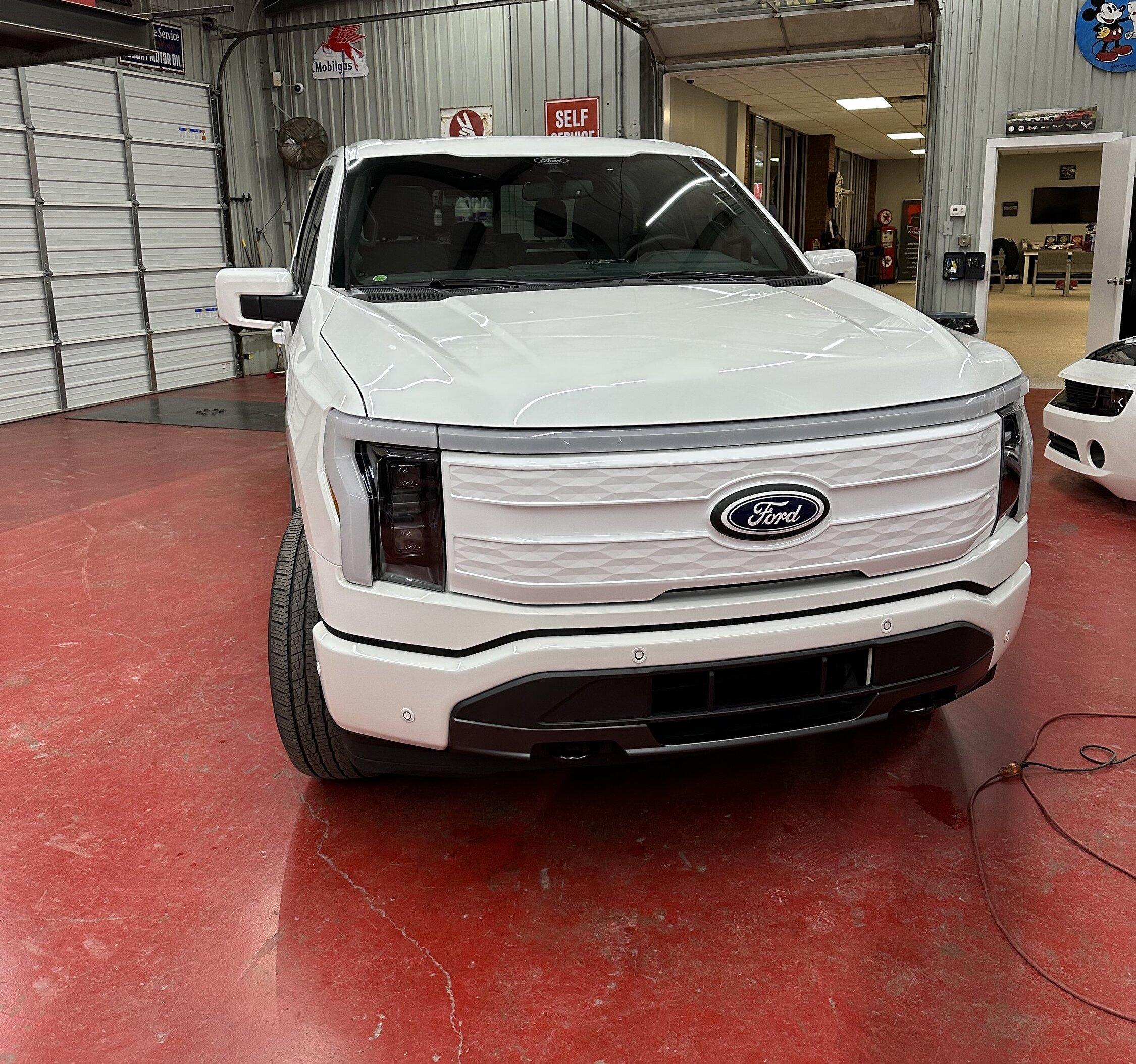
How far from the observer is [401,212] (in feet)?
9.96

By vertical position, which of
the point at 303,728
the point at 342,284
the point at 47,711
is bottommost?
the point at 47,711

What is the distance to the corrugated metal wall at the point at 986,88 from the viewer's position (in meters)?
→ 9.05

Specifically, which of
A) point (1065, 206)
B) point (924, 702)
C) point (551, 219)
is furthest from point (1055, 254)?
point (924, 702)

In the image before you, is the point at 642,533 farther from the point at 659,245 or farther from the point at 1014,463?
the point at 659,245

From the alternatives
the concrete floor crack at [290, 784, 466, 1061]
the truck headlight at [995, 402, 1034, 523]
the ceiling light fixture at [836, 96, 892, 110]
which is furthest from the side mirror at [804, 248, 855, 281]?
the ceiling light fixture at [836, 96, 892, 110]

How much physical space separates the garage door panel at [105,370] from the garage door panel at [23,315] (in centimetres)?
30

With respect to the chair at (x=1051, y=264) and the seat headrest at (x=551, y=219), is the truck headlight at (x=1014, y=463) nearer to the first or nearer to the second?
the seat headrest at (x=551, y=219)

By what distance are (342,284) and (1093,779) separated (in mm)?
2357

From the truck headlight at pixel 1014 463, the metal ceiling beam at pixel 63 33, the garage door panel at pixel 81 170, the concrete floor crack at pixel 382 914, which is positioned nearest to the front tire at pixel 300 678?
the concrete floor crack at pixel 382 914

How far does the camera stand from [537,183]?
10.6ft

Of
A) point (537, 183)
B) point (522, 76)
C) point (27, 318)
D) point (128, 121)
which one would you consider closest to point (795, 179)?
point (522, 76)

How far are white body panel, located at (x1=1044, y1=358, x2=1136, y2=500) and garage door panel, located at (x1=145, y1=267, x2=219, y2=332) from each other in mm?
8451

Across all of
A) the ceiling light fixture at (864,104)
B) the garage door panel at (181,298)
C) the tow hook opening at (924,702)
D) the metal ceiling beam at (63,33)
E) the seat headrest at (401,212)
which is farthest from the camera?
the ceiling light fixture at (864,104)

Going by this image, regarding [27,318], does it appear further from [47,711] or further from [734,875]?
[734,875]
